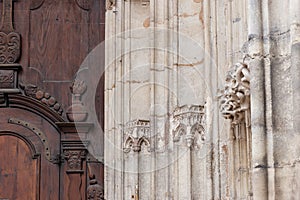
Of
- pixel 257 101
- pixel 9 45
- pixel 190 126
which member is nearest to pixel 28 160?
pixel 9 45

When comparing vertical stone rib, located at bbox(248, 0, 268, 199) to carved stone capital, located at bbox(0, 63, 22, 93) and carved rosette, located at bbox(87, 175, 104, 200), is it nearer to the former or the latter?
carved rosette, located at bbox(87, 175, 104, 200)

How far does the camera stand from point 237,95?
2.92m

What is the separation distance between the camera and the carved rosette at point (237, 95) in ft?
9.37

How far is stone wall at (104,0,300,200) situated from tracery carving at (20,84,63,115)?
378mm

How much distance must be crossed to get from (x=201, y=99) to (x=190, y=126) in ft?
0.60

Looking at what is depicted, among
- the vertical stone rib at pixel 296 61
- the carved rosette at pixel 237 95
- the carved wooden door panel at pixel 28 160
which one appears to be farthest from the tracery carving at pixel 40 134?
the vertical stone rib at pixel 296 61

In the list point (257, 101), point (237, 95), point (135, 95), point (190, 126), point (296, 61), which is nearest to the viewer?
point (296, 61)

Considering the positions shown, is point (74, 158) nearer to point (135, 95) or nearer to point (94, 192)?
point (94, 192)

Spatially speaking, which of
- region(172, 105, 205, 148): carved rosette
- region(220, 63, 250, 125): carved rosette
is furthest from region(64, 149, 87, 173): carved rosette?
region(220, 63, 250, 125): carved rosette

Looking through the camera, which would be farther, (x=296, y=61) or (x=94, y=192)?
(x=94, y=192)

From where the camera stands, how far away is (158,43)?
173 inches

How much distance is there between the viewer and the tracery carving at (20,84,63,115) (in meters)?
4.86

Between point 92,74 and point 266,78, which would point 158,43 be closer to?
point 92,74

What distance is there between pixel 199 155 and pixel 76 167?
3.53 feet
